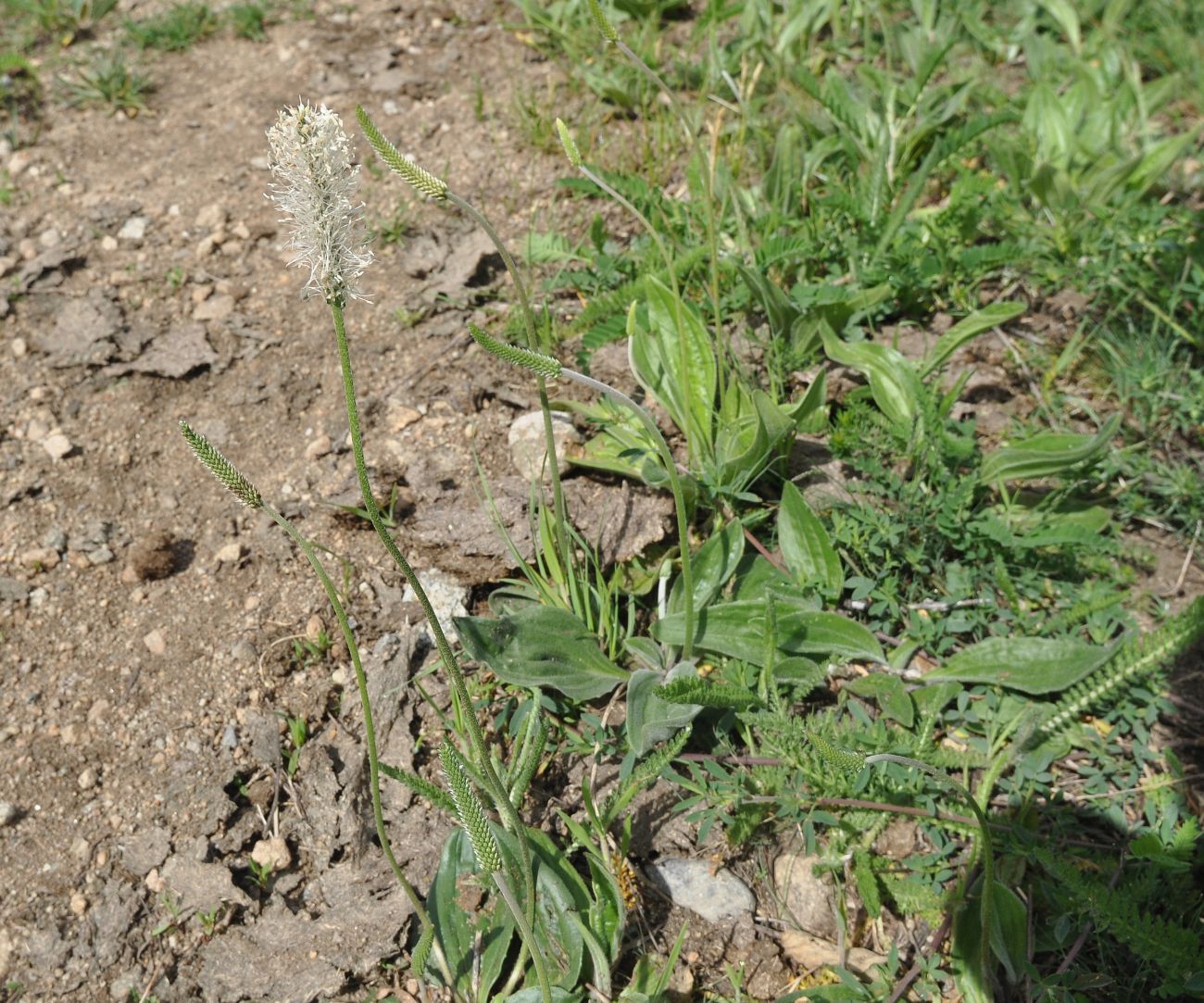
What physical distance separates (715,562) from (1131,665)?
3.23 ft

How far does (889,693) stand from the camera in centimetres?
248

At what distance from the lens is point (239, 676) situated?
263 centimetres

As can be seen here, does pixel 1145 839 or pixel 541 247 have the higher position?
pixel 541 247

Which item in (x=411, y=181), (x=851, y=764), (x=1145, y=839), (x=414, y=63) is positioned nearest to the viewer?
(x=411, y=181)

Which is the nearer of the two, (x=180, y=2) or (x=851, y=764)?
(x=851, y=764)

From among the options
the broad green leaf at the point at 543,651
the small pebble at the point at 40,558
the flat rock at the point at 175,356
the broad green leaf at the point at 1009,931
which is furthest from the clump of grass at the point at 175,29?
the broad green leaf at the point at 1009,931

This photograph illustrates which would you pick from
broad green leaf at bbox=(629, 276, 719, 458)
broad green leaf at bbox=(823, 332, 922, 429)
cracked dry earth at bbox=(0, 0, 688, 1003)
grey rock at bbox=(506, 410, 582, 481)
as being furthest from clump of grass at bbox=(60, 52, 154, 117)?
broad green leaf at bbox=(823, 332, 922, 429)

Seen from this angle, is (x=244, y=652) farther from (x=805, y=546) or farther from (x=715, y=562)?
(x=805, y=546)

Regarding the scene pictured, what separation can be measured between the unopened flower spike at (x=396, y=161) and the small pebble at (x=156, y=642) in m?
1.54

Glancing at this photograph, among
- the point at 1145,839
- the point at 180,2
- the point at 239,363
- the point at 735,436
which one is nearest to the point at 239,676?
the point at 239,363

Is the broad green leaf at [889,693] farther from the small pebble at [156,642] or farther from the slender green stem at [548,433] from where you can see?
the small pebble at [156,642]

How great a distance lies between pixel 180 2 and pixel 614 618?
3772 mm

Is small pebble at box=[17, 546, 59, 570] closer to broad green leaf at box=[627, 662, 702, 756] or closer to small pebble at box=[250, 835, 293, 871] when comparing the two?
small pebble at box=[250, 835, 293, 871]

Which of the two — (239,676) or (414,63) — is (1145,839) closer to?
(239,676)
